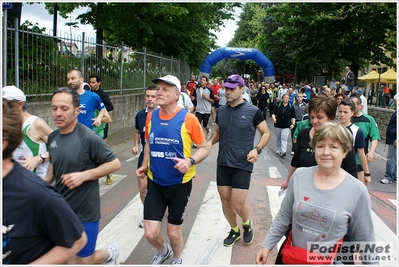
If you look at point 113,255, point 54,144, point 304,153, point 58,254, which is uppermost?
point 54,144

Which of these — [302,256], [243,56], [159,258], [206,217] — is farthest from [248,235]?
[243,56]

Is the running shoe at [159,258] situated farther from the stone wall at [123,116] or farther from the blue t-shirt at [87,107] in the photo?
the stone wall at [123,116]

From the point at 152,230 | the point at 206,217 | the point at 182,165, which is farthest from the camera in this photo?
the point at 206,217

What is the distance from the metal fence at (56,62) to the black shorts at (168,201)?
16.8ft

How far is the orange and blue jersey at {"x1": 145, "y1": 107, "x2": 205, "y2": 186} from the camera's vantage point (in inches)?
145

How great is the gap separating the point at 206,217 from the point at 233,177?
1.38 meters

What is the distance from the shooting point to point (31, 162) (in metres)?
3.56

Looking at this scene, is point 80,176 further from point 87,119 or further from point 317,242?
point 87,119

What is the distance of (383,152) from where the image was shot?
12617 mm

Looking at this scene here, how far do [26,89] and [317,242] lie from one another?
746 centimetres

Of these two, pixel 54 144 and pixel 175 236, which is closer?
pixel 54 144

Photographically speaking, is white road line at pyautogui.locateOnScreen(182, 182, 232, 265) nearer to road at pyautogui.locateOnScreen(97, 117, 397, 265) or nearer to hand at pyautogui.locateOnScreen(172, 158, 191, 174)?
road at pyautogui.locateOnScreen(97, 117, 397, 265)

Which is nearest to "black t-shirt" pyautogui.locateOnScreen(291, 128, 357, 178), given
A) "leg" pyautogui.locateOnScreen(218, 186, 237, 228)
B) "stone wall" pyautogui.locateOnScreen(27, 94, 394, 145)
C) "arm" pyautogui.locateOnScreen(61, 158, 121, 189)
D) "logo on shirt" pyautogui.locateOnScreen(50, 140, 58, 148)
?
"leg" pyautogui.locateOnScreen(218, 186, 237, 228)

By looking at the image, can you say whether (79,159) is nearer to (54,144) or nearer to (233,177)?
(54,144)
